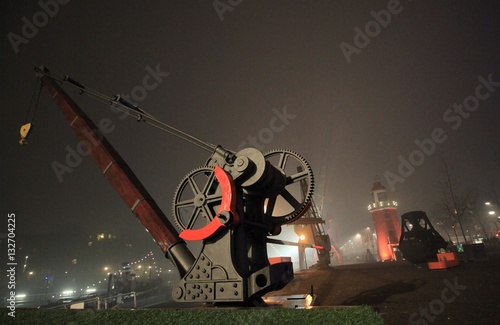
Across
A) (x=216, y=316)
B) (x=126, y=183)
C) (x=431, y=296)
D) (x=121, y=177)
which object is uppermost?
(x=121, y=177)

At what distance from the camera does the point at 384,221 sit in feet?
164

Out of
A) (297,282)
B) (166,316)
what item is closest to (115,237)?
(297,282)

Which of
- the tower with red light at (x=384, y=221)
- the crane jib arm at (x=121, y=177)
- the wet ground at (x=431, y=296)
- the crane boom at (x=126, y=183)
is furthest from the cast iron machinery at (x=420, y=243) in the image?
the tower with red light at (x=384, y=221)

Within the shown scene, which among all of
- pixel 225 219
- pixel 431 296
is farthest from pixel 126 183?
pixel 431 296

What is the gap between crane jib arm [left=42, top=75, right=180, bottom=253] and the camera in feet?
21.3

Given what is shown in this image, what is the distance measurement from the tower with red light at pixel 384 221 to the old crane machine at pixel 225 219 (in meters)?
49.0

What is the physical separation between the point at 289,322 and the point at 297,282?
11880 millimetres

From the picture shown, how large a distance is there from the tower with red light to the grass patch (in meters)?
50.0

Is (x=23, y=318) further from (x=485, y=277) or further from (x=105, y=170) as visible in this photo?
(x=485, y=277)

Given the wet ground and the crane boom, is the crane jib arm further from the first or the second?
the wet ground

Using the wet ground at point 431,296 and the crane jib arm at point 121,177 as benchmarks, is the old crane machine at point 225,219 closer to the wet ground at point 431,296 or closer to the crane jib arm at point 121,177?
the crane jib arm at point 121,177

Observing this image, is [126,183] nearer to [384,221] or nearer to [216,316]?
[216,316]

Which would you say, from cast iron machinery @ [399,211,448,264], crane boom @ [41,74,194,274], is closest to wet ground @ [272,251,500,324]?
cast iron machinery @ [399,211,448,264]

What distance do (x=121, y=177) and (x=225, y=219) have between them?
4.14 meters
